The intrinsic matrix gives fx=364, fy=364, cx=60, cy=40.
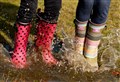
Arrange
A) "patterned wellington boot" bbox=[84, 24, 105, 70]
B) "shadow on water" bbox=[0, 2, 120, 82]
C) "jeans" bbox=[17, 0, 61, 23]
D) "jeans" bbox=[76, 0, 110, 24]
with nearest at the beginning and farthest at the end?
"shadow on water" bbox=[0, 2, 120, 82] → "jeans" bbox=[17, 0, 61, 23] → "jeans" bbox=[76, 0, 110, 24] → "patterned wellington boot" bbox=[84, 24, 105, 70]

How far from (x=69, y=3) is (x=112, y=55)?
2129 mm

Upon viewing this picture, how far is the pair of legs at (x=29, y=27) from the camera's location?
4246mm

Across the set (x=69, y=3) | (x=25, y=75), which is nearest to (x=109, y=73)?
(x=25, y=75)

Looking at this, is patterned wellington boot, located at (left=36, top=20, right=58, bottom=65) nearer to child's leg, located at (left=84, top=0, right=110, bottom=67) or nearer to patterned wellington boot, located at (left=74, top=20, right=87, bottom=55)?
patterned wellington boot, located at (left=74, top=20, right=87, bottom=55)

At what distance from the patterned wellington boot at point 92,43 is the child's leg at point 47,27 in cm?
44

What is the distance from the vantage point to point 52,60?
4.54 metres

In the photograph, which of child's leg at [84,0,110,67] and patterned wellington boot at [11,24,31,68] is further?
child's leg at [84,0,110,67]

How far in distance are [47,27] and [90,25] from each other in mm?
546

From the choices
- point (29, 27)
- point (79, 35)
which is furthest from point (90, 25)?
point (29, 27)

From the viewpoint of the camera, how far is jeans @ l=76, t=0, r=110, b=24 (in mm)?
4406

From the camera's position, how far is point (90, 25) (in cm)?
454

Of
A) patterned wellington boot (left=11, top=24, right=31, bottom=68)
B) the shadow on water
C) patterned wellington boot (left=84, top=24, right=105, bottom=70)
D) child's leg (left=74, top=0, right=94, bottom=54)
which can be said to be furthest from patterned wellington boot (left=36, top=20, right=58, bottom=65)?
patterned wellington boot (left=84, top=24, right=105, bottom=70)

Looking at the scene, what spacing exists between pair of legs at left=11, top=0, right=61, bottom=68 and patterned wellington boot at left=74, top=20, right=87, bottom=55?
32 cm

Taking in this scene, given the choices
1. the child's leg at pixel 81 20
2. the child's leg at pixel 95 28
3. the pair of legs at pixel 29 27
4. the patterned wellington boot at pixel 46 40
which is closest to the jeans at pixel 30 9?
the pair of legs at pixel 29 27
